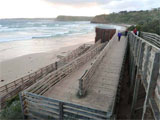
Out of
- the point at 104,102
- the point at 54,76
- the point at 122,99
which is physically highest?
the point at 54,76

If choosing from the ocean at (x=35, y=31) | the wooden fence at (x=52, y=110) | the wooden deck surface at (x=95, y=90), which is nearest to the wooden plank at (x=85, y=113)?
the wooden fence at (x=52, y=110)

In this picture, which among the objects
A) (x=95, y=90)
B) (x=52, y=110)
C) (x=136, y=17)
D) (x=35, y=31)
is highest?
(x=136, y=17)

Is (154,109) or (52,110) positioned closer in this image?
(154,109)

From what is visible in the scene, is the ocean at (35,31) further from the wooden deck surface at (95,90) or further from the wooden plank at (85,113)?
the wooden plank at (85,113)

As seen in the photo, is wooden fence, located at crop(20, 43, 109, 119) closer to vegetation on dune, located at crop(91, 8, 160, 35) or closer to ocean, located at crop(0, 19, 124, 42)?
vegetation on dune, located at crop(91, 8, 160, 35)

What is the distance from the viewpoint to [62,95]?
5.10 m

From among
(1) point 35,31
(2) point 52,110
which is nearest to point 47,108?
(2) point 52,110

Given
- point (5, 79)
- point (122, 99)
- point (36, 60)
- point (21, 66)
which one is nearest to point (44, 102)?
point (122, 99)

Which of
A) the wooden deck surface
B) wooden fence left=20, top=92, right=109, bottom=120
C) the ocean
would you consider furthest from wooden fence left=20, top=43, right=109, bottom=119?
the ocean

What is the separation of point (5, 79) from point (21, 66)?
3.92 metres

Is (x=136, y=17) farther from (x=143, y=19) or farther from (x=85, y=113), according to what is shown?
(x=85, y=113)

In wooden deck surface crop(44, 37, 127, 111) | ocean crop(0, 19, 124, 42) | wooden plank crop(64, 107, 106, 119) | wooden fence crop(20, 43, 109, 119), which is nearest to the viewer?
wooden plank crop(64, 107, 106, 119)

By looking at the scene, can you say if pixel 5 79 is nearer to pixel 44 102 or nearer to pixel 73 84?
pixel 73 84

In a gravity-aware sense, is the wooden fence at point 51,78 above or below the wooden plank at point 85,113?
above
